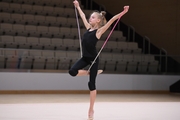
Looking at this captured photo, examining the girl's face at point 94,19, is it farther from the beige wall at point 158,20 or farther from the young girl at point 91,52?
the beige wall at point 158,20

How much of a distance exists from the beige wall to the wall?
143 centimetres

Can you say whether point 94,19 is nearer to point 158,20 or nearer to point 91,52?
point 91,52

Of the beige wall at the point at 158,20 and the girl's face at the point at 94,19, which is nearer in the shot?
the girl's face at the point at 94,19

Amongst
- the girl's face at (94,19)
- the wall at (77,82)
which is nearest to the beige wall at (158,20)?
the wall at (77,82)

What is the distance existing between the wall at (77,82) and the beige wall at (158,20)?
143cm

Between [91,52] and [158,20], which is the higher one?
[158,20]

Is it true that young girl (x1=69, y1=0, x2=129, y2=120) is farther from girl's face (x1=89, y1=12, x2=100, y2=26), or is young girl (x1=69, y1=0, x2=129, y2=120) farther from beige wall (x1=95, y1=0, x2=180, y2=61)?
beige wall (x1=95, y1=0, x2=180, y2=61)

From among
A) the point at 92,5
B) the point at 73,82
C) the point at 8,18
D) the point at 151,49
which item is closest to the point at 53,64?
the point at 73,82

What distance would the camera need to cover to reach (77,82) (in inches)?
341

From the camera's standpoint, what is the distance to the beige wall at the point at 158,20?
10.3 m

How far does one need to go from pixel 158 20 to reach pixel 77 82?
12.8 feet

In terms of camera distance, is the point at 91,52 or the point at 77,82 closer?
the point at 91,52

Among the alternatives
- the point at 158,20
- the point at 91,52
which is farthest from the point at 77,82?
the point at 91,52

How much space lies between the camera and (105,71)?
353 inches
